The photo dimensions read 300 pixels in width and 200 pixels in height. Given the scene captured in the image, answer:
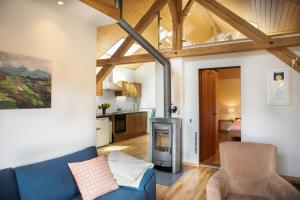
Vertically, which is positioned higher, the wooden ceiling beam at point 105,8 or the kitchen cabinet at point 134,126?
the wooden ceiling beam at point 105,8

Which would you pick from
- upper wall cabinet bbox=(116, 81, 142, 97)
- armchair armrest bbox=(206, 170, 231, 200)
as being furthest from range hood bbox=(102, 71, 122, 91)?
armchair armrest bbox=(206, 170, 231, 200)

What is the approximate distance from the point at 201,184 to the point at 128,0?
4031 millimetres

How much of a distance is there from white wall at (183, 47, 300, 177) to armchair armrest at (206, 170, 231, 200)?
1944 mm

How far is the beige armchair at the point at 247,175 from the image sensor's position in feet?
6.96

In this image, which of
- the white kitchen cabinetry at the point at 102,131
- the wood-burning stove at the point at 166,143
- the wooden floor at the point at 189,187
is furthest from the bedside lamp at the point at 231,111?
the wood-burning stove at the point at 166,143

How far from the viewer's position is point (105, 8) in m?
2.52

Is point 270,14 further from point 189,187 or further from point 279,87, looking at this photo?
point 189,187

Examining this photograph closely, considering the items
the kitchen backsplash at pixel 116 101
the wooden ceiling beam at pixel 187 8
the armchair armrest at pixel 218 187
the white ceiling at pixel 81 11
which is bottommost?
the armchair armrest at pixel 218 187

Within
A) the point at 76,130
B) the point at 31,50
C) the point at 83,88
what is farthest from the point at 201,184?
the point at 31,50

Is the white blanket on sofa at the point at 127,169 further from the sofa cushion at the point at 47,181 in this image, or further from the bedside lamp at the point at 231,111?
the bedside lamp at the point at 231,111

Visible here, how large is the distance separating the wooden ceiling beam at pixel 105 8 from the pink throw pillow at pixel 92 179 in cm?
168

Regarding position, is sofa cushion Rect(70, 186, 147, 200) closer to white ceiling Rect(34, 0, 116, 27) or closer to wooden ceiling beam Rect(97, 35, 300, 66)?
white ceiling Rect(34, 0, 116, 27)

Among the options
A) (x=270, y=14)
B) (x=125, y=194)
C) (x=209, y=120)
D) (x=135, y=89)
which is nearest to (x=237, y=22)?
(x=270, y=14)

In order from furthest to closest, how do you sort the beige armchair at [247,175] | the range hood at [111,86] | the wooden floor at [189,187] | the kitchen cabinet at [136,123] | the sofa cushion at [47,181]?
1. the kitchen cabinet at [136,123]
2. the range hood at [111,86]
3. the wooden floor at [189,187]
4. the beige armchair at [247,175]
5. the sofa cushion at [47,181]
